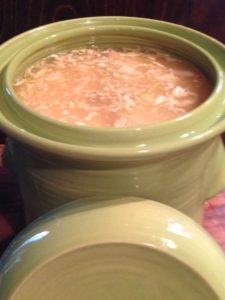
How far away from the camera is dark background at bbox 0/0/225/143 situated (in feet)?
3.33

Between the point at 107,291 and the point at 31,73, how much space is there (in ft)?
1.27

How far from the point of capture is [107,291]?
63 cm

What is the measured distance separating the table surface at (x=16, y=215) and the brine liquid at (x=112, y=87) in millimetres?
323

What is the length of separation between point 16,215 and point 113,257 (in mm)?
433

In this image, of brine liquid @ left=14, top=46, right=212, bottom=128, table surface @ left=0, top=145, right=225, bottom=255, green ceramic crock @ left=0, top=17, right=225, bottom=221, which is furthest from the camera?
table surface @ left=0, top=145, right=225, bottom=255

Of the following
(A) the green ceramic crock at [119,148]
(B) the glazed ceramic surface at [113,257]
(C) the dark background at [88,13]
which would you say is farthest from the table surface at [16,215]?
(B) the glazed ceramic surface at [113,257]

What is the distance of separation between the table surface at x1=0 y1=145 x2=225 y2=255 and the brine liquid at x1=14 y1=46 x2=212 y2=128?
0.32 metres

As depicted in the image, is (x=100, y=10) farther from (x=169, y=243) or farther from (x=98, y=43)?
(x=169, y=243)

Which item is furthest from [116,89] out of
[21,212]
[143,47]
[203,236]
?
[21,212]

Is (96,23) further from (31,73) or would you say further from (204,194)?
(204,194)

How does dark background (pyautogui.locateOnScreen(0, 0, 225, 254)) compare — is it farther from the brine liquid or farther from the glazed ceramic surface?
the glazed ceramic surface

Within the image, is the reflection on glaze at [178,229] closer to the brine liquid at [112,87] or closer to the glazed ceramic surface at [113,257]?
the glazed ceramic surface at [113,257]

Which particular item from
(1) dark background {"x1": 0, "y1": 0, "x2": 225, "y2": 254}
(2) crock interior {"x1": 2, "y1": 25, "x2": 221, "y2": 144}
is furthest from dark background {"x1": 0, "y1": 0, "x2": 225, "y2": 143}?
(2) crock interior {"x1": 2, "y1": 25, "x2": 221, "y2": 144}

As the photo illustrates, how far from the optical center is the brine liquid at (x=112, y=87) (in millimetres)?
697
